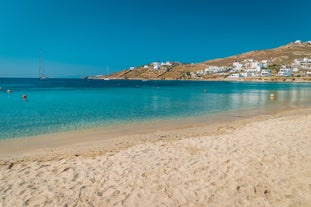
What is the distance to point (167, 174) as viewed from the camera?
7141mm

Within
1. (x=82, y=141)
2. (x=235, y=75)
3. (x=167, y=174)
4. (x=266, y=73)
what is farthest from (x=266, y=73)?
(x=167, y=174)

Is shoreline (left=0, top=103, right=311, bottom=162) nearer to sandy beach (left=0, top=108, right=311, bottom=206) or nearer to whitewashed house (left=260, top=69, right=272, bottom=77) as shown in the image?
sandy beach (left=0, top=108, right=311, bottom=206)

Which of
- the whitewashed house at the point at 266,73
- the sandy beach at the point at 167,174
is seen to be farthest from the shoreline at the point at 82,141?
the whitewashed house at the point at 266,73

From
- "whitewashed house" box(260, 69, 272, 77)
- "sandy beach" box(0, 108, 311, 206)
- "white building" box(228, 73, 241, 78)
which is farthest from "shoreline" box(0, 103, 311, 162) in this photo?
"white building" box(228, 73, 241, 78)

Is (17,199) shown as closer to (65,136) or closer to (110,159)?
(110,159)

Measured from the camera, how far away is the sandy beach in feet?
18.7

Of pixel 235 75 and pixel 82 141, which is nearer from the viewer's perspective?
pixel 82 141

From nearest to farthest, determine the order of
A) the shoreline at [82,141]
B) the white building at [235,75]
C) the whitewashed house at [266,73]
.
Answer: the shoreline at [82,141]
the whitewashed house at [266,73]
the white building at [235,75]

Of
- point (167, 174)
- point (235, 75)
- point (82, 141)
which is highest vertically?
point (235, 75)

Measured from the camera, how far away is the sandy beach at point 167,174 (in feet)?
18.7

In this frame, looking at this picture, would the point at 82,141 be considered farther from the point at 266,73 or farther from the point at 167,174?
the point at 266,73

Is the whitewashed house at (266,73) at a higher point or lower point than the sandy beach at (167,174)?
higher

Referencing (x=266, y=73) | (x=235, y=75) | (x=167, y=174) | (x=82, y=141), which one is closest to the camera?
(x=167, y=174)

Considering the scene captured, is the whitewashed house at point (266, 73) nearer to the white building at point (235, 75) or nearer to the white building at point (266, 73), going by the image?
the white building at point (266, 73)
